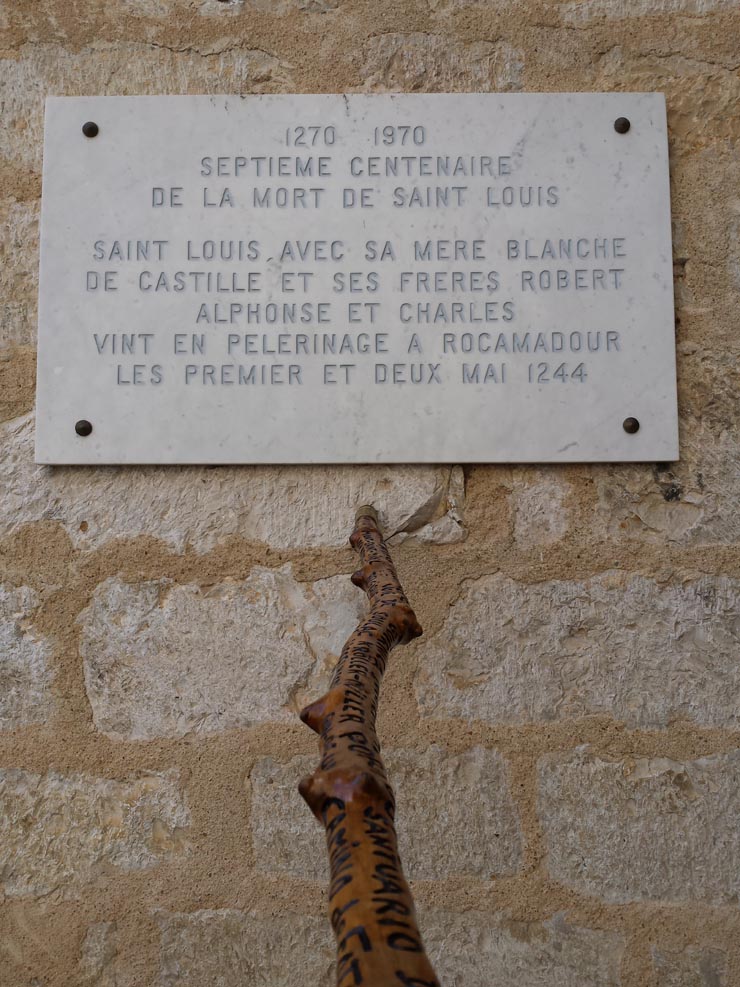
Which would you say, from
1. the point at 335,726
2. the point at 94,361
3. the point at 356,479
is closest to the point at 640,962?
the point at 356,479

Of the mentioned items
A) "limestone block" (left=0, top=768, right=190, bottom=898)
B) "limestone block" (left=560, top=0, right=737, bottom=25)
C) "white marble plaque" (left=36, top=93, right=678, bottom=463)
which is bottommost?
"limestone block" (left=0, top=768, right=190, bottom=898)

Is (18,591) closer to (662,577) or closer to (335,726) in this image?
(335,726)

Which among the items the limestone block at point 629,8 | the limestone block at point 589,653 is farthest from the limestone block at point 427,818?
the limestone block at point 629,8

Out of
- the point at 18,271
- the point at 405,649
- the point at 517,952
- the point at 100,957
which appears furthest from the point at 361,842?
the point at 18,271

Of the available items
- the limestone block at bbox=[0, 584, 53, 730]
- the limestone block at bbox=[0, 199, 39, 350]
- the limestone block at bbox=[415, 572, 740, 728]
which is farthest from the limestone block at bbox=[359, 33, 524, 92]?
the limestone block at bbox=[0, 584, 53, 730]

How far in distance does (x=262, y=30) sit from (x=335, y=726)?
166cm

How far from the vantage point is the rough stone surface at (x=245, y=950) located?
1.46 m

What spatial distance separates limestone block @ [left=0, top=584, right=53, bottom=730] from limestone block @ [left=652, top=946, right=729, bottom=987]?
1261 mm

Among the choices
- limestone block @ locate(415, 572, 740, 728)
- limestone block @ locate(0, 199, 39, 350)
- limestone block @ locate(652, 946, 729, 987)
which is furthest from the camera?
limestone block @ locate(0, 199, 39, 350)

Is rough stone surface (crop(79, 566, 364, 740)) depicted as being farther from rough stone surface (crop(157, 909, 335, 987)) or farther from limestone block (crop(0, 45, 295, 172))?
limestone block (crop(0, 45, 295, 172))

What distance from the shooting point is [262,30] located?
1.76 meters

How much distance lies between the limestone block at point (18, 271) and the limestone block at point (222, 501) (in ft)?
1.01

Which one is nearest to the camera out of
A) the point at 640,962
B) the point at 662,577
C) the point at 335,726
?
the point at 335,726

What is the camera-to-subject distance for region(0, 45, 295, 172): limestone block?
176 centimetres
